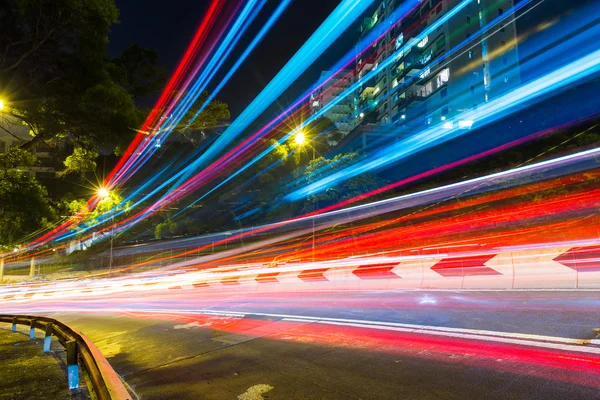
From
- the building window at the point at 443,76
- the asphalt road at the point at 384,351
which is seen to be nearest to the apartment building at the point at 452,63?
the building window at the point at 443,76

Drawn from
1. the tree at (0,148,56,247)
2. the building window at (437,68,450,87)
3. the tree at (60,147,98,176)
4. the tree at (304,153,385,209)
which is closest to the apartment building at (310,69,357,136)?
the building window at (437,68,450,87)

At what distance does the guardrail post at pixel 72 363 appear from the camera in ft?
17.1

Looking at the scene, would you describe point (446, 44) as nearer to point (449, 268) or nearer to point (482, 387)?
point (449, 268)

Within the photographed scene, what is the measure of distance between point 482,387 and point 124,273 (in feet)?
133

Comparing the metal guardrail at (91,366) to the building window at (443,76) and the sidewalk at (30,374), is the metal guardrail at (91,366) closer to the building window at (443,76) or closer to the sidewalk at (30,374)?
the sidewalk at (30,374)

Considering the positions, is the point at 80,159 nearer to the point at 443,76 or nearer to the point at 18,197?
the point at 18,197

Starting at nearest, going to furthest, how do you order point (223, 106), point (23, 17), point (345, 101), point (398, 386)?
1. point (398, 386)
2. point (23, 17)
3. point (223, 106)
4. point (345, 101)

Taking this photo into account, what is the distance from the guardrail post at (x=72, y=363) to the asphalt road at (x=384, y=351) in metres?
0.84

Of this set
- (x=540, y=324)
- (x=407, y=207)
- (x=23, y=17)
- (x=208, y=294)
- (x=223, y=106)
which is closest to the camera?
(x=540, y=324)

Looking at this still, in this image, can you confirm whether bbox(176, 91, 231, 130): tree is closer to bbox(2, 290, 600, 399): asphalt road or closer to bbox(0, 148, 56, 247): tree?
bbox(0, 148, 56, 247): tree

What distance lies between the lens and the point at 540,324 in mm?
6184

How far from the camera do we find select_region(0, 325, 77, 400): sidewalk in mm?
5326

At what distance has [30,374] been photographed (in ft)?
21.2

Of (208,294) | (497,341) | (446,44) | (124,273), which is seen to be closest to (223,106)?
(208,294)
